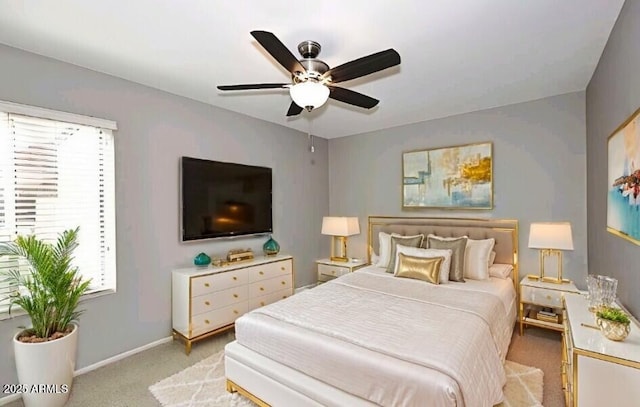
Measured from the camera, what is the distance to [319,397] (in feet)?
6.05

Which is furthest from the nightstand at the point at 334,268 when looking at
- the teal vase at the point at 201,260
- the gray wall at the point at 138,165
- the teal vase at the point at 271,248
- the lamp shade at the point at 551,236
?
the lamp shade at the point at 551,236

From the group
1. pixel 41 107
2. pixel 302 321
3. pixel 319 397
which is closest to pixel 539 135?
pixel 302 321

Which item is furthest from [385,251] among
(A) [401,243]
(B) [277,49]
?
(B) [277,49]

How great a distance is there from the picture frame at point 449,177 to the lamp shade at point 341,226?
2.57ft

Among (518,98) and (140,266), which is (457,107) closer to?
(518,98)

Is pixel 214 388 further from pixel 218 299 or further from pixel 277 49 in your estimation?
pixel 277 49

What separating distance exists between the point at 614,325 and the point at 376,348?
1310 millimetres

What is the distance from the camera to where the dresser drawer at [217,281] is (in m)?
3.12

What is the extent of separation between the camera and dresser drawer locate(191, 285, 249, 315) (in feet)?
10.2

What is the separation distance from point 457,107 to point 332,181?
2.33 metres

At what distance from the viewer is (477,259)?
11.2ft

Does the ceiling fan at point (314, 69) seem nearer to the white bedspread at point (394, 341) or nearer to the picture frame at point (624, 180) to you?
the picture frame at point (624, 180)

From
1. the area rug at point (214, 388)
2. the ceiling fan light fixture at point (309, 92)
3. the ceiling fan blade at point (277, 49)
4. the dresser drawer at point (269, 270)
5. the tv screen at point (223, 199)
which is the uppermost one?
the ceiling fan blade at point (277, 49)

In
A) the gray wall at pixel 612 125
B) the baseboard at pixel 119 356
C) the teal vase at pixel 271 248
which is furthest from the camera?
the teal vase at pixel 271 248
